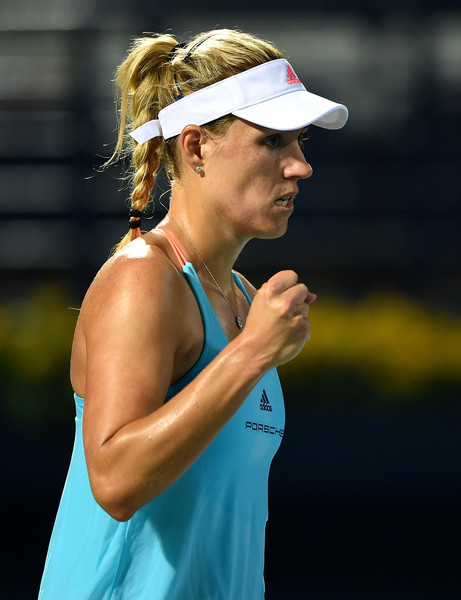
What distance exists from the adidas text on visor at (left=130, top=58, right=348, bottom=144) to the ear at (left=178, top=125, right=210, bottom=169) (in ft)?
0.04

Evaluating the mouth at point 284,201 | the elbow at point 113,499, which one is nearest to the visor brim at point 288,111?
the mouth at point 284,201

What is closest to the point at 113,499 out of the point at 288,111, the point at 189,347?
the point at 189,347

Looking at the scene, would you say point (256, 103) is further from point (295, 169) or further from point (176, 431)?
point (176, 431)

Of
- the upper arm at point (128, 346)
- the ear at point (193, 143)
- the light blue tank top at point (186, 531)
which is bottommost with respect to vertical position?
the light blue tank top at point (186, 531)

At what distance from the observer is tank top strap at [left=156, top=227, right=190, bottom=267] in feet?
4.14

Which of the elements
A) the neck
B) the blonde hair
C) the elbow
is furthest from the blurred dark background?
the elbow

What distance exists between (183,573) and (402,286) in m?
2.55

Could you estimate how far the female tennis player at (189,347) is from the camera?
1.03m

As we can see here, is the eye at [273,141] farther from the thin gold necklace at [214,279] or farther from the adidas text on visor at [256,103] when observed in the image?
the thin gold necklace at [214,279]

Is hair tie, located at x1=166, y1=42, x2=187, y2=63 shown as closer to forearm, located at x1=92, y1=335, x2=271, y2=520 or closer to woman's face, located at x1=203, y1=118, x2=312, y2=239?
woman's face, located at x1=203, y1=118, x2=312, y2=239

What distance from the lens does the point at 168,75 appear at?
1.39 m

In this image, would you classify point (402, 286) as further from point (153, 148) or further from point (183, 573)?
point (183, 573)

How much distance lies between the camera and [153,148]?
4.73ft

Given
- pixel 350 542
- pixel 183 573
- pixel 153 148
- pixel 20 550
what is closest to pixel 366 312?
pixel 350 542
